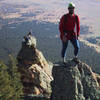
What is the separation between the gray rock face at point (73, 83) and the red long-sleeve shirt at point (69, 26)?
2.54 meters

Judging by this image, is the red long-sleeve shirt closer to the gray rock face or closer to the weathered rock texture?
the gray rock face

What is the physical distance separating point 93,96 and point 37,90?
2739cm

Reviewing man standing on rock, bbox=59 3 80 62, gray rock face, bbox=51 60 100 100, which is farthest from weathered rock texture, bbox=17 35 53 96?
man standing on rock, bbox=59 3 80 62

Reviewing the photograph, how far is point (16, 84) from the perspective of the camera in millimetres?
54188

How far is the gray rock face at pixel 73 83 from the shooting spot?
21.0 m

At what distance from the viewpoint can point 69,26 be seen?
70.6 feet

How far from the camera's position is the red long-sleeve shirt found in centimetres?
2123

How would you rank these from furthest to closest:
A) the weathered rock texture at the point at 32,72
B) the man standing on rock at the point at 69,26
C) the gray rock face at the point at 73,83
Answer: the weathered rock texture at the point at 32,72, the man standing on rock at the point at 69,26, the gray rock face at the point at 73,83

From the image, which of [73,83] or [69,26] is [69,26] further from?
[73,83]

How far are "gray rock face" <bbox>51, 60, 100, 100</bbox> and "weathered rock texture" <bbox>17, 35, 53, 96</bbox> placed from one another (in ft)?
86.8

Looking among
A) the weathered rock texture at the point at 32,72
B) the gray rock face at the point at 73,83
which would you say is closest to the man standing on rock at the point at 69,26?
the gray rock face at the point at 73,83

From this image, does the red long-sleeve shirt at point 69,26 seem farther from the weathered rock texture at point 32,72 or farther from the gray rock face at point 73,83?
the weathered rock texture at point 32,72

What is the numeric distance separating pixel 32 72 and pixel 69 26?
98.4 feet

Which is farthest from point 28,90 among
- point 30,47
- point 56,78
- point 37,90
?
point 56,78
